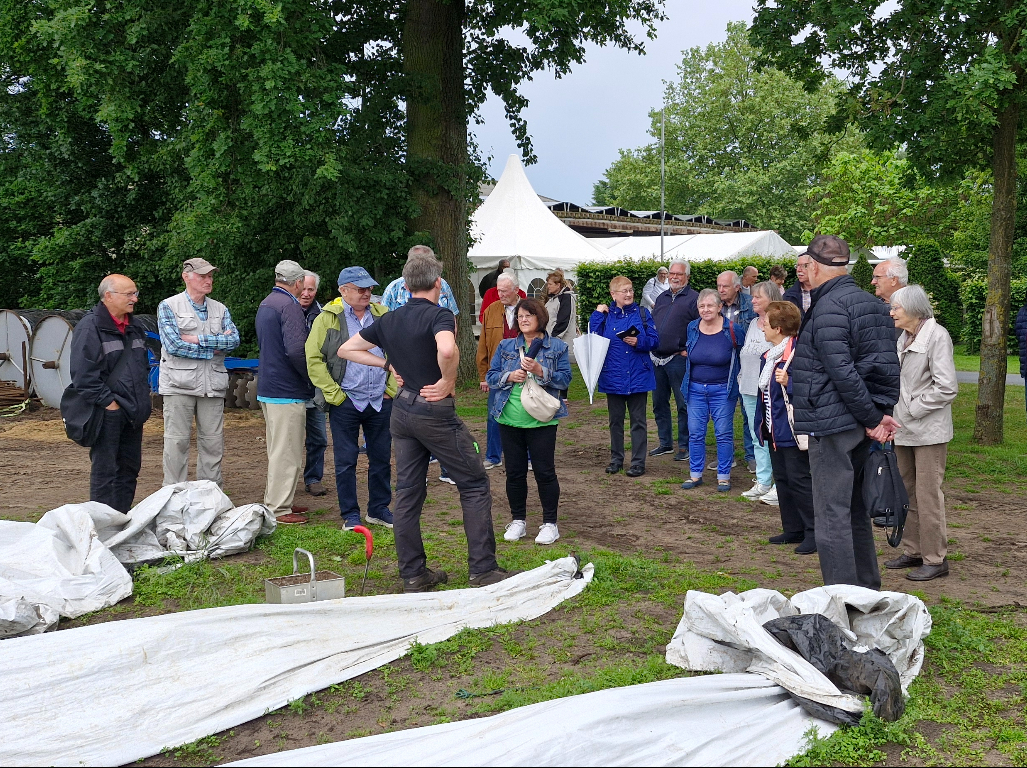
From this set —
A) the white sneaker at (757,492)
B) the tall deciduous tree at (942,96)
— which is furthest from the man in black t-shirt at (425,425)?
the tall deciduous tree at (942,96)

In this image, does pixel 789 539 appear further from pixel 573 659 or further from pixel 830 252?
pixel 573 659

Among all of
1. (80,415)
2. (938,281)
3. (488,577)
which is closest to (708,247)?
(938,281)

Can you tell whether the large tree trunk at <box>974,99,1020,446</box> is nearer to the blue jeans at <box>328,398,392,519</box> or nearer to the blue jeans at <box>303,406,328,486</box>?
the blue jeans at <box>328,398,392,519</box>

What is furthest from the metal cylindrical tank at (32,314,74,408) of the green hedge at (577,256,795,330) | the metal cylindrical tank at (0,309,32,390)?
the green hedge at (577,256,795,330)

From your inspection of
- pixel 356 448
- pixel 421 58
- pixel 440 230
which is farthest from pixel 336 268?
pixel 356 448

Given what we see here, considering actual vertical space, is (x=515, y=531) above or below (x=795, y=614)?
below

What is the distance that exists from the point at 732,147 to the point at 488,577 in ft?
177

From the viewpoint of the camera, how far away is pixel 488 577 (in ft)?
18.8

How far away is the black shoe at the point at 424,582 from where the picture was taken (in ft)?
18.7

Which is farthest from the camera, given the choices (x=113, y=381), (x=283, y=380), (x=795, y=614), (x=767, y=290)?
(x=767, y=290)

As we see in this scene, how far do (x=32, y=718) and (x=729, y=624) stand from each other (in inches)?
119

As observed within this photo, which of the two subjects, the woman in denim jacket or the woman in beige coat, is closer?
the woman in beige coat

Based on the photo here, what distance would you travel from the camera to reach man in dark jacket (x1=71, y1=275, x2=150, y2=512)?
668 centimetres

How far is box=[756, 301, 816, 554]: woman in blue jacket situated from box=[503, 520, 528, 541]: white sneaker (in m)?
1.92
